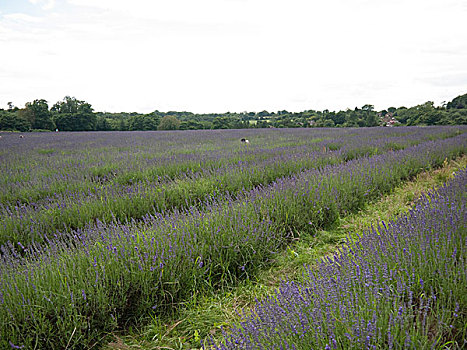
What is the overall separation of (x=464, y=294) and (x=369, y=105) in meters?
55.6

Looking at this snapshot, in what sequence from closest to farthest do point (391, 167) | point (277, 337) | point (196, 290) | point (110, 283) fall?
point (277, 337) < point (110, 283) < point (196, 290) < point (391, 167)

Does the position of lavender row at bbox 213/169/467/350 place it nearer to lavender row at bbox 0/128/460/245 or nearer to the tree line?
lavender row at bbox 0/128/460/245

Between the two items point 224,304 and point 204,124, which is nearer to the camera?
point 224,304

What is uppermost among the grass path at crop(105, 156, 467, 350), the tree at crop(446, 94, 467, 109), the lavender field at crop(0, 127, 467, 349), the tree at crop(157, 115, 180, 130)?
the tree at crop(446, 94, 467, 109)

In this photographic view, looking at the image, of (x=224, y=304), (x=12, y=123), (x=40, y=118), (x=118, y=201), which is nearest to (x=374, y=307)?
(x=224, y=304)

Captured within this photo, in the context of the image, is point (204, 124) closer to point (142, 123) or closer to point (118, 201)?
point (142, 123)

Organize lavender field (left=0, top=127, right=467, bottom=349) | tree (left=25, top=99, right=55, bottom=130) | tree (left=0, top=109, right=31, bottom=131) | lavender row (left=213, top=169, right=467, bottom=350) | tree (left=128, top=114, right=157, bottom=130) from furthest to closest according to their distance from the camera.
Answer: tree (left=128, top=114, right=157, bottom=130) < tree (left=25, top=99, right=55, bottom=130) < tree (left=0, top=109, right=31, bottom=131) < lavender field (left=0, top=127, right=467, bottom=349) < lavender row (left=213, top=169, right=467, bottom=350)

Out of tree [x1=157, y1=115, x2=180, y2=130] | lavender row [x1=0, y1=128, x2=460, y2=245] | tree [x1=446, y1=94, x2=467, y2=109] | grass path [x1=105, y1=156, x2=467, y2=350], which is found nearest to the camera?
grass path [x1=105, y1=156, x2=467, y2=350]

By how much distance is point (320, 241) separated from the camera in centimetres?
320

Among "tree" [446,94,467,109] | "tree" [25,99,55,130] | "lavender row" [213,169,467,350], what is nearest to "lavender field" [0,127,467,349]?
"lavender row" [213,169,467,350]

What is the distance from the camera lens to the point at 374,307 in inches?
49.4

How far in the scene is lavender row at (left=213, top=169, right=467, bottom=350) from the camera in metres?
1.17

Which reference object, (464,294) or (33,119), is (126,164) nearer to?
(464,294)

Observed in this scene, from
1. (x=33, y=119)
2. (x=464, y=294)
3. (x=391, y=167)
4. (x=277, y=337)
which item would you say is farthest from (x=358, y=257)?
(x=33, y=119)
